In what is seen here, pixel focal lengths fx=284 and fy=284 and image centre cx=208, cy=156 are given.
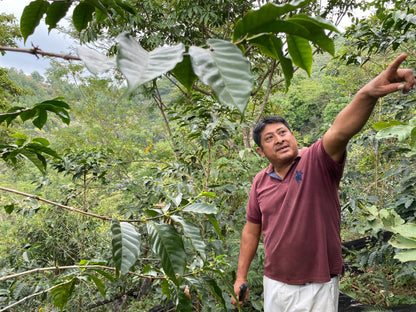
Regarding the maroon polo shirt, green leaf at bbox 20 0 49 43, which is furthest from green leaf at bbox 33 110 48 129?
the maroon polo shirt

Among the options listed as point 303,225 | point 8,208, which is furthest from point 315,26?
point 8,208

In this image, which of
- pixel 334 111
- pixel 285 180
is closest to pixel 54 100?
pixel 285 180

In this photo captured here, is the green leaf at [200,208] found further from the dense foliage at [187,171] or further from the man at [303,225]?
the man at [303,225]

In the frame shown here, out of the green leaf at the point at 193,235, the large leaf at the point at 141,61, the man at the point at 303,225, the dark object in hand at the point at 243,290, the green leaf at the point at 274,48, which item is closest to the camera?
the large leaf at the point at 141,61

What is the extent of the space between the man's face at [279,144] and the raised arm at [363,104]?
0.71 ft

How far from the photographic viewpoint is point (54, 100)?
640 mm

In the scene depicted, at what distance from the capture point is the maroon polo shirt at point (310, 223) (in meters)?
1.17

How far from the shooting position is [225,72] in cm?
28

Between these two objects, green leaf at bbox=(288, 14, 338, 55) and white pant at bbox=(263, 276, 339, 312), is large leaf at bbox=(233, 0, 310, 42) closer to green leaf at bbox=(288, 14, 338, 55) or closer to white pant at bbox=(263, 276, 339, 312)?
green leaf at bbox=(288, 14, 338, 55)

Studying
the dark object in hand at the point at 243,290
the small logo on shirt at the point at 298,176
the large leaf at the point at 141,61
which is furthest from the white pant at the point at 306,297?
the large leaf at the point at 141,61

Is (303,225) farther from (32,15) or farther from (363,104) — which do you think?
(32,15)

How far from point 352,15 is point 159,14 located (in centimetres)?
263

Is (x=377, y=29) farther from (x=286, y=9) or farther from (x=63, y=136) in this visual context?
(x=63, y=136)

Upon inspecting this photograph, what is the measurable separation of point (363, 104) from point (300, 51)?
59cm
